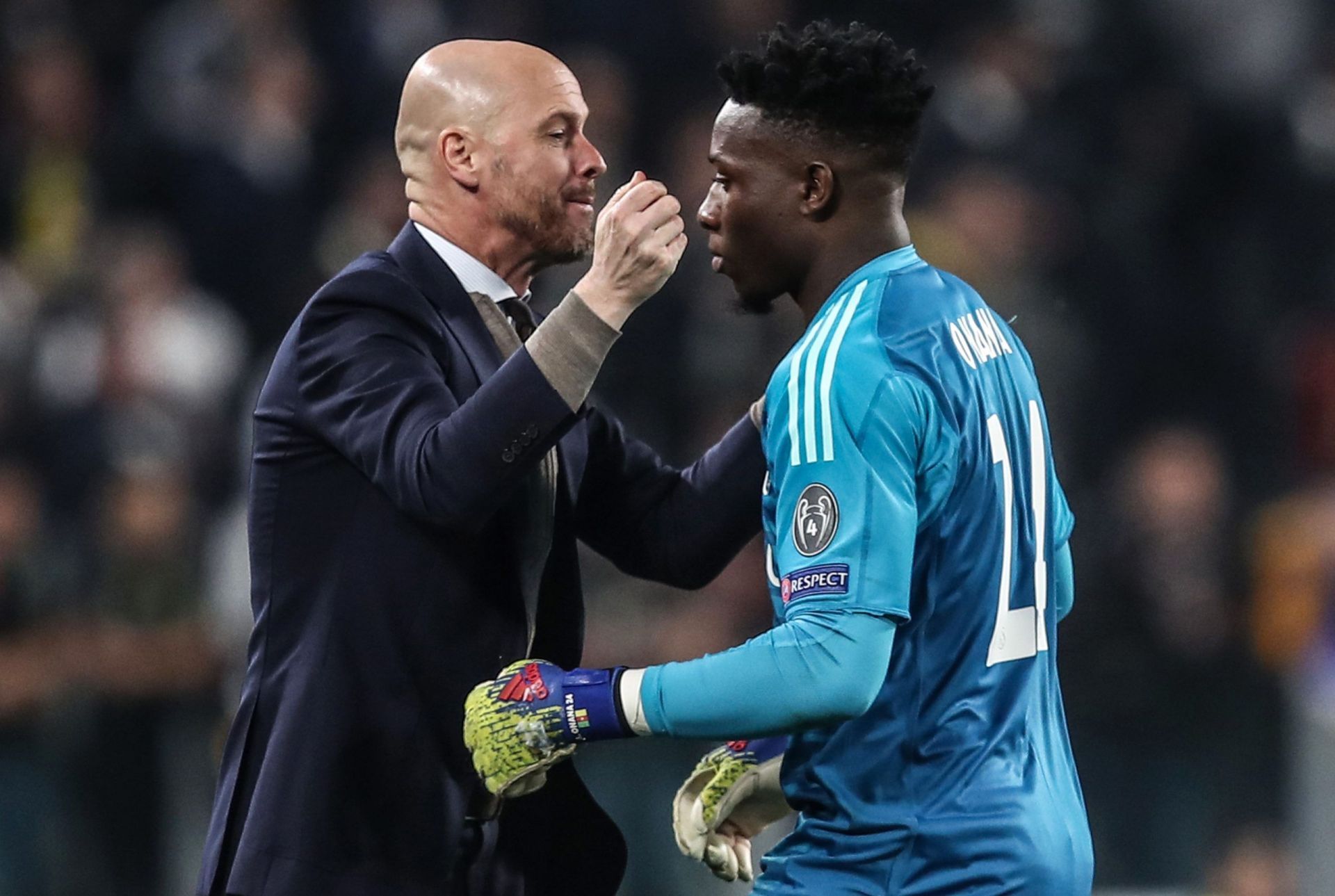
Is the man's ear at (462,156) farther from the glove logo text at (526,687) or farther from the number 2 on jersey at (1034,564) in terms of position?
the number 2 on jersey at (1034,564)

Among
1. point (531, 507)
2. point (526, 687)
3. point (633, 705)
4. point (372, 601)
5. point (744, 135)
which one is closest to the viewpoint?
point (633, 705)

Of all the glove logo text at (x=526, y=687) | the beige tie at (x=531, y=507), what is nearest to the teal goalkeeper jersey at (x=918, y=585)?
the glove logo text at (x=526, y=687)

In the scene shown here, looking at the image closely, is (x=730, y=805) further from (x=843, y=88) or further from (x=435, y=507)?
(x=843, y=88)

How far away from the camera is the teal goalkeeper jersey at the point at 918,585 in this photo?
3139 mm

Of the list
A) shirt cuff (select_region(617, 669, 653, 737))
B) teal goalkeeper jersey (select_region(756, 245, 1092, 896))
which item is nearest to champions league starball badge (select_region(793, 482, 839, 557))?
teal goalkeeper jersey (select_region(756, 245, 1092, 896))

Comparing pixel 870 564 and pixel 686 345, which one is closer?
pixel 870 564

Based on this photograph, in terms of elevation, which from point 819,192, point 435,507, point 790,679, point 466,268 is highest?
point 819,192

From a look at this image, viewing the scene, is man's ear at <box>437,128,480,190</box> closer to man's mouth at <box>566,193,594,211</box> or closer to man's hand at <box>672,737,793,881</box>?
man's mouth at <box>566,193,594,211</box>

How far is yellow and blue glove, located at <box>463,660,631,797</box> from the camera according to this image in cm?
329

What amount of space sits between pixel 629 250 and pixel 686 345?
518 centimetres

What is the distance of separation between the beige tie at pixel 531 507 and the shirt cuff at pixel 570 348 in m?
0.33

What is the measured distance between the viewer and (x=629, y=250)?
11.5 feet

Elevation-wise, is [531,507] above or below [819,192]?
below

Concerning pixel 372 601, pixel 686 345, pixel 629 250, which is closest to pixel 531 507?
pixel 372 601
